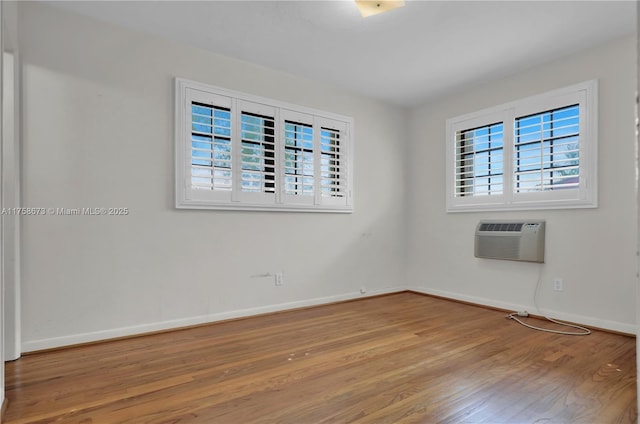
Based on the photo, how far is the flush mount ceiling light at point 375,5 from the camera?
252 centimetres

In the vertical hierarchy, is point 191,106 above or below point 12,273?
above

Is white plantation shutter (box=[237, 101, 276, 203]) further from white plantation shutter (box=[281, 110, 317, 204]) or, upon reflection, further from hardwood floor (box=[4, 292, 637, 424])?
hardwood floor (box=[4, 292, 637, 424])

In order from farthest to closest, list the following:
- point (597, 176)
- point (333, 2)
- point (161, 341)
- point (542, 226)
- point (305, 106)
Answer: point (305, 106) < point (542, 226) < point (597, 176) < point (161, 341) < point (333, 2)

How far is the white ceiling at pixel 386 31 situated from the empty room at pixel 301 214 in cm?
2

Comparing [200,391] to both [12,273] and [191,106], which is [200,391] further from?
[191,106]

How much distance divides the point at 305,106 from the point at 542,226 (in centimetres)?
268

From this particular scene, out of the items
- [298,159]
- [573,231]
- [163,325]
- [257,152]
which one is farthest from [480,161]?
[163,325]

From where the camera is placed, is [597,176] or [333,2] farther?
[597,176]

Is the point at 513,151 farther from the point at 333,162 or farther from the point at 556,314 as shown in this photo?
the point at 333,162

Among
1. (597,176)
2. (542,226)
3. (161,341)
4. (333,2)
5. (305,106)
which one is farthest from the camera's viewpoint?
(305,106)

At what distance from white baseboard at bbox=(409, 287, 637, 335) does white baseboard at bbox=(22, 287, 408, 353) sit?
120 centimetres

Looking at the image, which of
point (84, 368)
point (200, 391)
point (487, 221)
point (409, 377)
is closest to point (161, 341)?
point (84, 368)

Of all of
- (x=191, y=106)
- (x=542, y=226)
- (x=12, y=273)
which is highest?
(x=191, y=106)

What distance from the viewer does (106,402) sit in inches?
73.0
